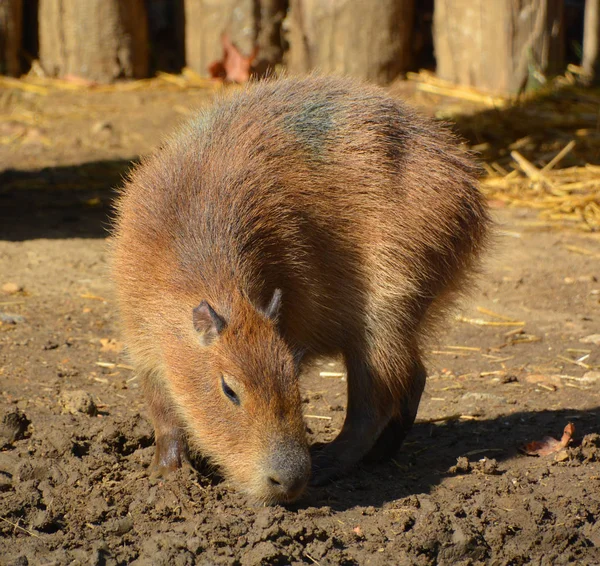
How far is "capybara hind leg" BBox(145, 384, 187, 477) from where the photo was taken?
11.3 ft

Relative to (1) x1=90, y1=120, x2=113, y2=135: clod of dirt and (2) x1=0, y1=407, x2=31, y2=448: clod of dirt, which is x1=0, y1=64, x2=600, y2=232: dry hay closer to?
(1) x1=90, y1=120, x2=113, y2=135: clod of dirt

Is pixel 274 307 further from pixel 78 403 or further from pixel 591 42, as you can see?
pixel 591 42

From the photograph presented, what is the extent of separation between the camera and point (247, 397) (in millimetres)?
2906

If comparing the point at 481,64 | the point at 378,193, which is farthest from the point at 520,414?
Answer: the point at 481,64

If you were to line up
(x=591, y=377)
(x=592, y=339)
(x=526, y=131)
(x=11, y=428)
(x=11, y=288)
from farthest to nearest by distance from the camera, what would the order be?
(x=526, y=131) → (x=11, y=288) → (x=592, y=339) → (x=591, y=377) → (x=11, y=428)

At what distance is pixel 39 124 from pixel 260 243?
5.70 m

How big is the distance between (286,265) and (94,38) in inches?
247

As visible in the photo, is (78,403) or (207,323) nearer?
(207,323)

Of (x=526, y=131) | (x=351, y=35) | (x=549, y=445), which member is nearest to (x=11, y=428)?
(x=549, y=445)

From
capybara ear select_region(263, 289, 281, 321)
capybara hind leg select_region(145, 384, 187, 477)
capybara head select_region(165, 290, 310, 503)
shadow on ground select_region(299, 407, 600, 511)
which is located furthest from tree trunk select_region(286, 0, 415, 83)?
capybara head select_region(165, 290, 310, 503)

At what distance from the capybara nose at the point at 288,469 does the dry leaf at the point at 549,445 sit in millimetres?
1232

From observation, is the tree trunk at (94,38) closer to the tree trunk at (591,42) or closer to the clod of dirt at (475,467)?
the tree trunk at (591,42)

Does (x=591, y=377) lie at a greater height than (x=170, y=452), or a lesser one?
lesser

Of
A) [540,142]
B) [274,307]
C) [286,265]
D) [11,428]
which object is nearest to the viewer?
[274,307]
